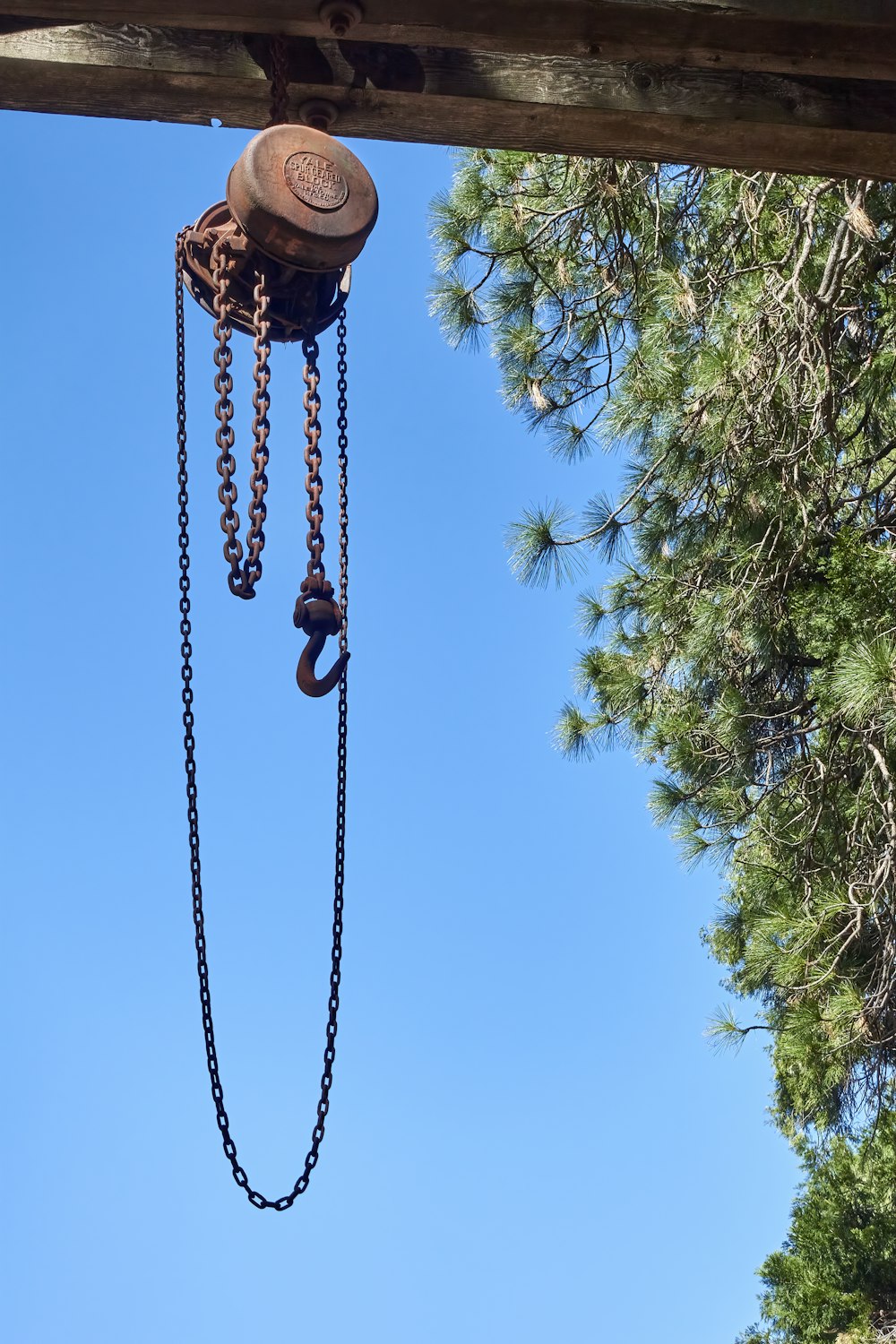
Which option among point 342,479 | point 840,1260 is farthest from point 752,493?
point 840,1260

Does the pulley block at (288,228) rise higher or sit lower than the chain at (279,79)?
lower

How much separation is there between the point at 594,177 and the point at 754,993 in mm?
3794

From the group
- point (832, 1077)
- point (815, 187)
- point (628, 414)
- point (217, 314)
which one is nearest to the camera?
point (217, 314)

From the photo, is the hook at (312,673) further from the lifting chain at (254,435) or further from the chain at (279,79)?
the chain at (279,79)

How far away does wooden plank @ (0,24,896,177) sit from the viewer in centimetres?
210

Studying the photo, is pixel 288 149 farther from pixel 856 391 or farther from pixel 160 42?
pixel 856 391

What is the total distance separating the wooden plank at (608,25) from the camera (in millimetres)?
1987

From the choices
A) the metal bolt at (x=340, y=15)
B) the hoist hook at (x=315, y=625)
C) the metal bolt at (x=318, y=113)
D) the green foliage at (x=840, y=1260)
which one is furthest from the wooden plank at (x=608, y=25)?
the green foliage at (x=840, y=1260)

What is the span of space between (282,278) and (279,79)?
0.30 m

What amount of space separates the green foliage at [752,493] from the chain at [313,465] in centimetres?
220

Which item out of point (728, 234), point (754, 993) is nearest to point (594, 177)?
point (728, 234)

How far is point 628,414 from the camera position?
479 cm

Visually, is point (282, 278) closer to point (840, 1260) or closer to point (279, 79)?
point (279, 79)

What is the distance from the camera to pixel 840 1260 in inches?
257
